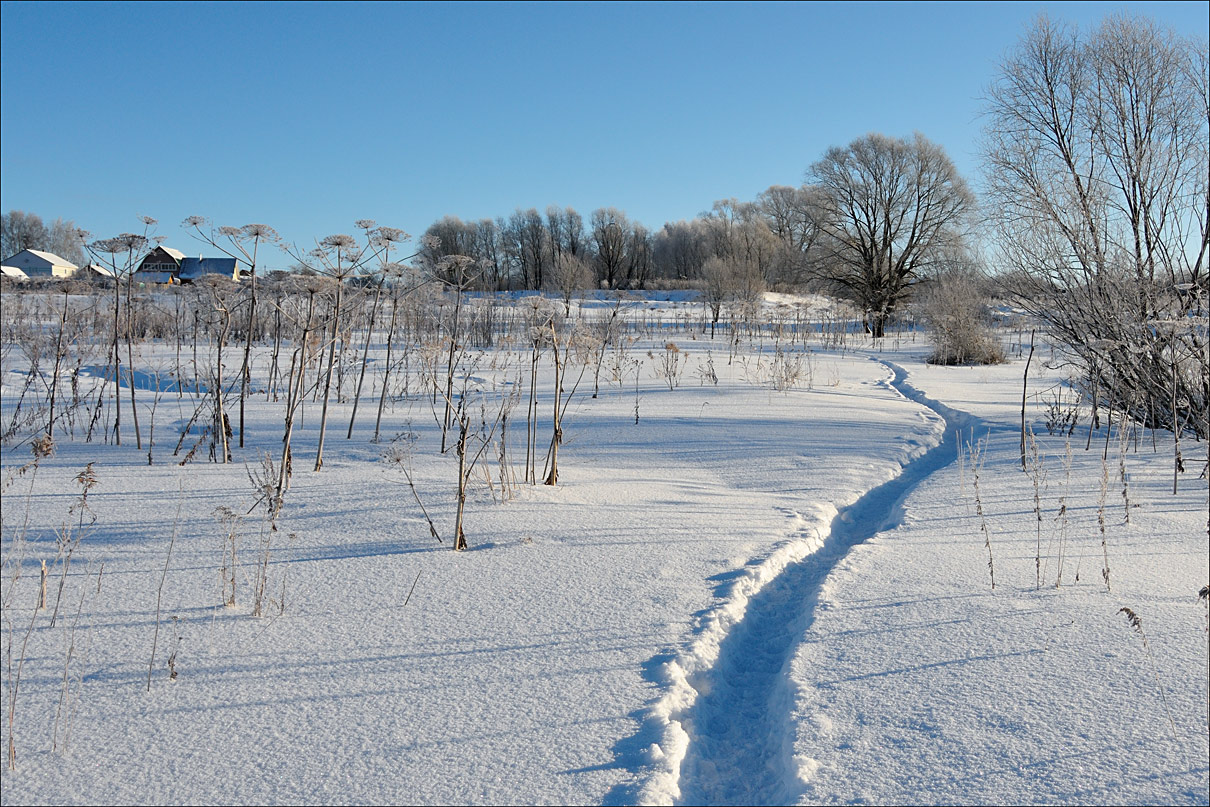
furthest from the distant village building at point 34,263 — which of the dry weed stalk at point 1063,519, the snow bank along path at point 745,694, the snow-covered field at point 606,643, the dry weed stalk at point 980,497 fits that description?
the dry weed stalk at point 1063,519

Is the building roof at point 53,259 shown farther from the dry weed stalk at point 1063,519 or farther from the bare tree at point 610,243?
the dry weed stalk at point 1063,519

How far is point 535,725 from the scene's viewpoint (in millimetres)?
2223

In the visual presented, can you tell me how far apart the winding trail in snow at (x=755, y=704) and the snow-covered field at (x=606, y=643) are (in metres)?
0.01

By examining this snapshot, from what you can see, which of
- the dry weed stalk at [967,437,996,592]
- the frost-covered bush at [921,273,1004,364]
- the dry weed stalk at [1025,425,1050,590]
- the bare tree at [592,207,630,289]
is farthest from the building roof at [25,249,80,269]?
the dry weed stalk at [1025,425,1050,590]

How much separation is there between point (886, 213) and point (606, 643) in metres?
29.3

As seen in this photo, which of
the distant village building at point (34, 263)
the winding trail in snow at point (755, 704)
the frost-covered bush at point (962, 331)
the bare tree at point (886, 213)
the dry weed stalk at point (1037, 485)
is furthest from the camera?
the distant village building at point (34, 263)

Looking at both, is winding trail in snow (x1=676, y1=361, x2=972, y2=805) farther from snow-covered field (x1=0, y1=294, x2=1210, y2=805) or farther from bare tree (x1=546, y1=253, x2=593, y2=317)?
bare tree (x1=546, y1=253, x2=593, y2=317)

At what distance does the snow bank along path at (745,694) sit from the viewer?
2090 millimetres

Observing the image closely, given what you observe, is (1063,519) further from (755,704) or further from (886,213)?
(886,213)

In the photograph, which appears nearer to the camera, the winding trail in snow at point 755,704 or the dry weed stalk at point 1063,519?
the winding trail in snow at point 755,704

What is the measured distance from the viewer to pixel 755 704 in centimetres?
258

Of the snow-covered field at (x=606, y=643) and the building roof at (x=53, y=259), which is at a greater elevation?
the building roof at (x=53, y=259)

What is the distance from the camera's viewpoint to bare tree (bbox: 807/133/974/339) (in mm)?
28312

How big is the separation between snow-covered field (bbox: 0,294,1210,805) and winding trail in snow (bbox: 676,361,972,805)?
0.5 inches
